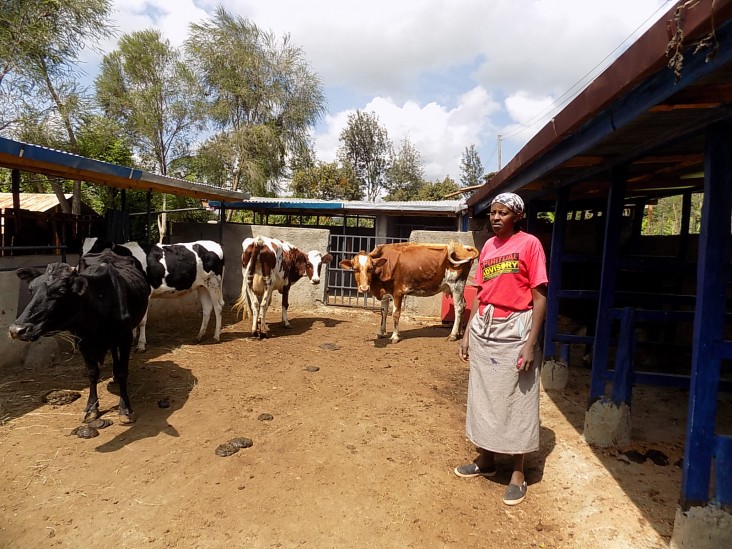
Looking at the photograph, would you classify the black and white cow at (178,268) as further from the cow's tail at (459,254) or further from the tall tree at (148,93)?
the tall tree at (148,93)

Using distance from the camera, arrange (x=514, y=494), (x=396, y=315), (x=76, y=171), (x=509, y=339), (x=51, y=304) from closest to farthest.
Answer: (x=509, y=339) → (x=514, y=494) → (x=51, y=304) → (x=76, y=171) → (x=396, y=315)

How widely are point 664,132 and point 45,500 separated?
474cm

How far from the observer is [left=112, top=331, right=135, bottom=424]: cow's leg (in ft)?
13.4

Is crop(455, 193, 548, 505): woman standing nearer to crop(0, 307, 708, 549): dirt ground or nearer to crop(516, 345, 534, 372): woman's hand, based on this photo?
crop(516, 345, 534, 372): woman's hand

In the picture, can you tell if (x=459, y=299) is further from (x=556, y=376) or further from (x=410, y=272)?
(x=556, y=376)

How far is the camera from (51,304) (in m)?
3.57

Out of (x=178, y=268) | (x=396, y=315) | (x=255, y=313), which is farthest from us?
(x=396, y=315)

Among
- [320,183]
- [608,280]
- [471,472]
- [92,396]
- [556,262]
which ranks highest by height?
[320,183]

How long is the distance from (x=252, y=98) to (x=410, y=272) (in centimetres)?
1504

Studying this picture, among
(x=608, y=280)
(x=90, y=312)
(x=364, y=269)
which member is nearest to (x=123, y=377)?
(x=90, y=312)

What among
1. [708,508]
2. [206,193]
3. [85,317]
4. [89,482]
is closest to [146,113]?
[206,193]

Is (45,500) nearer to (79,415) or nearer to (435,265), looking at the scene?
(79,415)

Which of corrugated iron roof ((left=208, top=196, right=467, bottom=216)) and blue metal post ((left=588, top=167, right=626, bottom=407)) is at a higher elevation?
corrugated iron roof ((left=208, top=196, right=467, bottom=216))

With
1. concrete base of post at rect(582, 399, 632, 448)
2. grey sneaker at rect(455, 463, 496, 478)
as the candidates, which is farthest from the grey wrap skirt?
concrete base of post at rect(582, 399, 632, 448)
